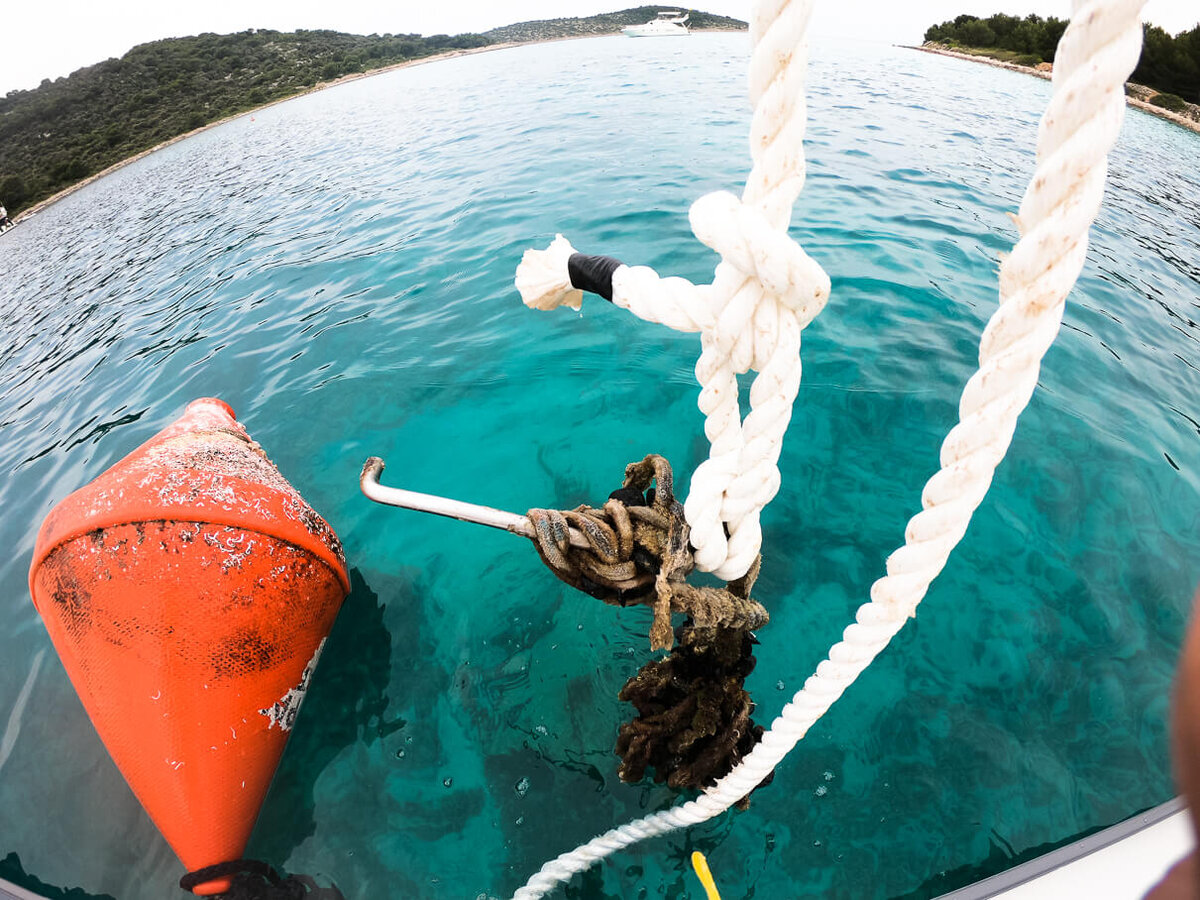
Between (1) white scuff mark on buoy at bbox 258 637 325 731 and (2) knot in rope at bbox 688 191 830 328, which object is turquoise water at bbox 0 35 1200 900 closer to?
(1) white scuff mark on buoy at bbox 258 637 325 731

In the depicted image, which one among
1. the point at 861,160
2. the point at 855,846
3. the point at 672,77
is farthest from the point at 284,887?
the point at 672,77

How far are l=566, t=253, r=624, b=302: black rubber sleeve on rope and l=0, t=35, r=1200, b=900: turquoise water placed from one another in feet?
6.58

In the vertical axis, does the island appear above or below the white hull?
below

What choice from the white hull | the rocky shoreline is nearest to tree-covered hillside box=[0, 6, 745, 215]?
the white hull

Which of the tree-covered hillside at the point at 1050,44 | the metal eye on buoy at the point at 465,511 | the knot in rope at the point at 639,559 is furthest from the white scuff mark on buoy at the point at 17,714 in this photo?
the tree-covered hillside at the point at 1050,44

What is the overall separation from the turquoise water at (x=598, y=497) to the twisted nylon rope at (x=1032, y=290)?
1585 millimetres

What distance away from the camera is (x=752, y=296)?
108 cm

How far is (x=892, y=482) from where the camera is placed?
11.9ft

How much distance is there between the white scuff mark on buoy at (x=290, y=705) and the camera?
246 centimetres

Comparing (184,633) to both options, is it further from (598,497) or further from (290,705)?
(598,497)

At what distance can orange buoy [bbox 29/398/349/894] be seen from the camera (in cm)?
222

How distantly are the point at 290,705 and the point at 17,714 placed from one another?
181 cm

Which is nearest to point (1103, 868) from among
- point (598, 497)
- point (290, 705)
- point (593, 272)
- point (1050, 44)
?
point (593, 272)

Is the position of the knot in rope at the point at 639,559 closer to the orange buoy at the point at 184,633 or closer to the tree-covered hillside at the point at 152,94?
the orange buoy at the point at 184,633
